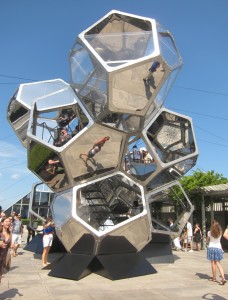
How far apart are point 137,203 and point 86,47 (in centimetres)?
619

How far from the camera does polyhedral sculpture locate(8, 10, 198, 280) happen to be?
9805 mm

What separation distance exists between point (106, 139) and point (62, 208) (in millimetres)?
2575

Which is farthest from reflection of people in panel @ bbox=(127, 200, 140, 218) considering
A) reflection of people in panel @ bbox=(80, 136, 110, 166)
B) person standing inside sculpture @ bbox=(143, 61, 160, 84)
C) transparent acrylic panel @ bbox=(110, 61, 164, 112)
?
person standing inside sculpture @ bbox=(143, 61, 160, 84)

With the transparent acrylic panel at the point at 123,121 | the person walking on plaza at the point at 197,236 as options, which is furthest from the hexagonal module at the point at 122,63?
the person walking on plaza at the point at 197,236

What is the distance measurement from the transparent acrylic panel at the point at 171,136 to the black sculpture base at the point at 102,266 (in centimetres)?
448

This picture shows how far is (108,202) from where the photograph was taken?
1352 centimetres

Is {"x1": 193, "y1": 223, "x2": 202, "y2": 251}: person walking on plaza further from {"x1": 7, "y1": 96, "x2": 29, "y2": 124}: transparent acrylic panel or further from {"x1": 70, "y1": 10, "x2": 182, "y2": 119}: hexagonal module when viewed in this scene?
{"x1": 7, "y1": 96, "x2": 29, "y2": 124}: transparent acrylic panel

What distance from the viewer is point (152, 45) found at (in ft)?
33.6

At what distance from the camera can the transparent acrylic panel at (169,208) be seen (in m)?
13.9

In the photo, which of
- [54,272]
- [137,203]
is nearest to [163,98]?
[137,203]

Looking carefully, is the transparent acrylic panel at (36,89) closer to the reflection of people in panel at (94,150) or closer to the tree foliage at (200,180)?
the reflection of people in panel at (94,150)

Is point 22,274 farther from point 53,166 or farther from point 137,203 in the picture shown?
point 137,203

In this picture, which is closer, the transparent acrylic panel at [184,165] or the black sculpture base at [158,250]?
the black sculpture base at [158,250]

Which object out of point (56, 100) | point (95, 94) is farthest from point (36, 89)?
point (95, 94)
